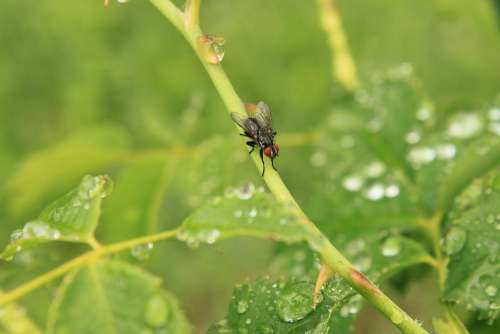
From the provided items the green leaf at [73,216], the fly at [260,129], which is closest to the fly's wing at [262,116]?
the fly at [260,129]

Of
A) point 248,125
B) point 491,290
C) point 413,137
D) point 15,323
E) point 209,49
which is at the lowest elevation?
point 491,290

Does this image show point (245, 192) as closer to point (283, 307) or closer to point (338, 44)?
point (283, 307)

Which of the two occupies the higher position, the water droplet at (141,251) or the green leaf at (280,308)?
the water droplet at (141,251)

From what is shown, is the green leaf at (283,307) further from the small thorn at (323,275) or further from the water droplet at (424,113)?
the water droplet at (424,113)

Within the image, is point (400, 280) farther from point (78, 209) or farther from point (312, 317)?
point (78, 209)

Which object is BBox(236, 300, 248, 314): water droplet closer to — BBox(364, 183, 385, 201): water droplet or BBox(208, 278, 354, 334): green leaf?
BBox(208, 278, 354, 334): green leaf

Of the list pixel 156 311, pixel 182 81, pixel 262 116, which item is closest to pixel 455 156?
pixel 262 116

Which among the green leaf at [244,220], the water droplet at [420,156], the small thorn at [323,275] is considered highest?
the green leaf at [244,220]
